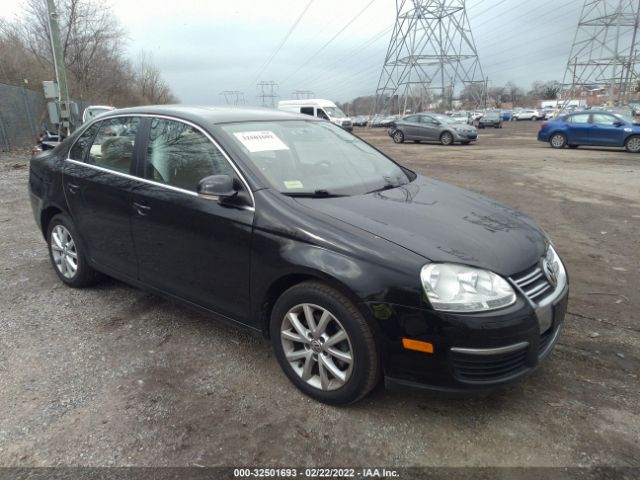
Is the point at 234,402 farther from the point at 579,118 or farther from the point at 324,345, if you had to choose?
the point at 579,118

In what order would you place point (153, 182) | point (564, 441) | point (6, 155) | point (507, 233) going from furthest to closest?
point (6, 155)
point (153, 182)
point (507, 233)
point (564, 441)

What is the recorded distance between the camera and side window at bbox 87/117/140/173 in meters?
3.70

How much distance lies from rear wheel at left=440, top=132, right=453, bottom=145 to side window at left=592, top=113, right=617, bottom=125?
617 centimetres

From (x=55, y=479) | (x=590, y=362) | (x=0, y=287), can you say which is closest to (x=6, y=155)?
(x=0, y=287)

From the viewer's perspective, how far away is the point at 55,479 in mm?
2213

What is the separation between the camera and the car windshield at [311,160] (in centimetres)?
312

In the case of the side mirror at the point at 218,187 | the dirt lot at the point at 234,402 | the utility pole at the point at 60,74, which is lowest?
the dirt lot at the point at 234,402

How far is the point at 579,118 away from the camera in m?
19.2

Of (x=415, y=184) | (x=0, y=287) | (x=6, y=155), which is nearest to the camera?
(x=415, y=184)

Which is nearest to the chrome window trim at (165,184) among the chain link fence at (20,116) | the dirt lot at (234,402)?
the dirt lot at (234,402)

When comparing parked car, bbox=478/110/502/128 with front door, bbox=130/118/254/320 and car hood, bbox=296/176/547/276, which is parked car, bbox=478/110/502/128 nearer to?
car hood, bbox=296/176/547/276

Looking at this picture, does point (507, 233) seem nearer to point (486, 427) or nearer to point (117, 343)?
point (486, 427)

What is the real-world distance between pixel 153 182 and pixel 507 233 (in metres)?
2.42

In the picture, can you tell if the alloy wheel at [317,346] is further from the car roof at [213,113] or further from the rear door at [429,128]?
the rear door at [429,128]
